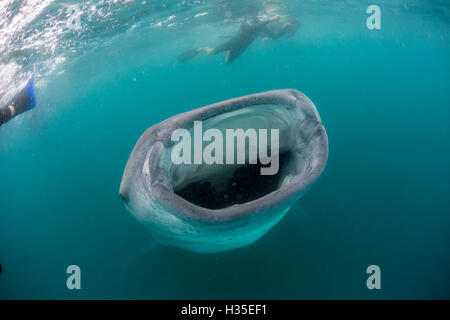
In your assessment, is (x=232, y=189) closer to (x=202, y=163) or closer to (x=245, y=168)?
(x=245, y=168)

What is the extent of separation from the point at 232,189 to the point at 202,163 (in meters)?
0.53

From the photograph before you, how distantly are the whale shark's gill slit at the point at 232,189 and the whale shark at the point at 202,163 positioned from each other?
129mm

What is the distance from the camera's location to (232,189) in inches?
115

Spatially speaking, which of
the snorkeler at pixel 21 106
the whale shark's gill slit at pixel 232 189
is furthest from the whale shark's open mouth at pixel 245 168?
the snorkeler at pixel 21 106

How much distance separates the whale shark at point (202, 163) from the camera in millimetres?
1388

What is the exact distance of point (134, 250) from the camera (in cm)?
525

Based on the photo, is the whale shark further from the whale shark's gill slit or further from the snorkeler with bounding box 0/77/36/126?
the snorkeler with bounding box 0/77/36/126

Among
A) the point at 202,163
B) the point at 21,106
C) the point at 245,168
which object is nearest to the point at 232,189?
the point at 245,168

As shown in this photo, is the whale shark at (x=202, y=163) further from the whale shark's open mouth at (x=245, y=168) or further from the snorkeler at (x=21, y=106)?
the snorkeler at (x=21, y=106)

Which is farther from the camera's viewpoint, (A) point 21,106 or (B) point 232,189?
(A) point 21,106

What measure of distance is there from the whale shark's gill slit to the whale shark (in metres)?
0.13
